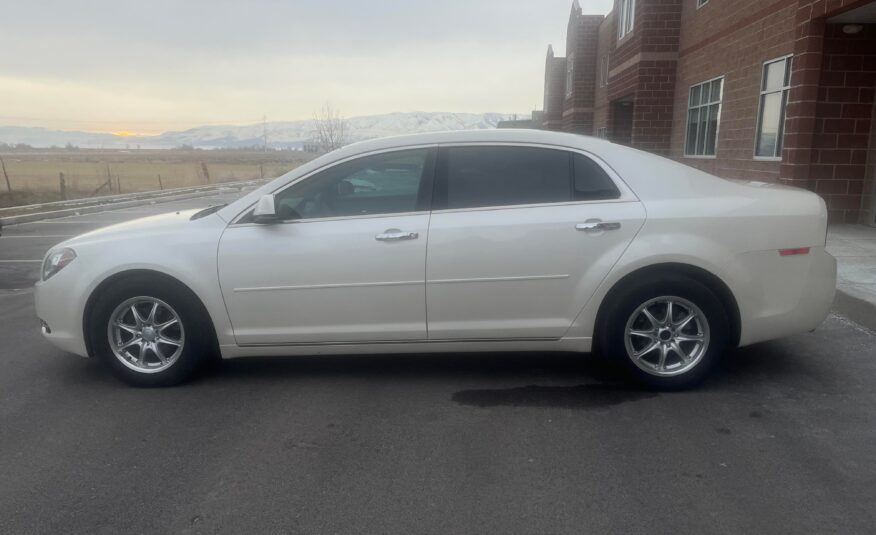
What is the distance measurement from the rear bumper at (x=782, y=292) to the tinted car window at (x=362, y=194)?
2238 millimetres

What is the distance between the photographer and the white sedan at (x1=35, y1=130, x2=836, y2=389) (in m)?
4.55

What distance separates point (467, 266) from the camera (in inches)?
181

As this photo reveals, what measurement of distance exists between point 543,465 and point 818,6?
30.9 ft

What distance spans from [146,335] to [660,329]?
3.49 m

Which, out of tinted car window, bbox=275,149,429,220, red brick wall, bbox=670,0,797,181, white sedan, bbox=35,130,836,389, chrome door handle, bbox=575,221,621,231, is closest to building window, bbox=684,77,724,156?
red brick wall, bbox=670,0,797,181

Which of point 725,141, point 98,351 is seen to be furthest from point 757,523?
point 725,141

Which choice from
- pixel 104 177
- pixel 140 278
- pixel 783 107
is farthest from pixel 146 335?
pixel 104 177

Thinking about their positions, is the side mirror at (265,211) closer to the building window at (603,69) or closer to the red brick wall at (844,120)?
the red brick wall at (844,120)

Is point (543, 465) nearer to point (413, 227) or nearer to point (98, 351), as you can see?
point (413, 227)

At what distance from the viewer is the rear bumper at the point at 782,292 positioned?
180 inches

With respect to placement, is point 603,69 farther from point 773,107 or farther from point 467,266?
point 467,266

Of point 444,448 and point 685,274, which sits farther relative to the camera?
point 685,274

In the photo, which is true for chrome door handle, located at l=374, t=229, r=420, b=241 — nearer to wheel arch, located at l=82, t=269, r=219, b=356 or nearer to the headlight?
wheel arch, located at l=82, t=269, r=219, b=356

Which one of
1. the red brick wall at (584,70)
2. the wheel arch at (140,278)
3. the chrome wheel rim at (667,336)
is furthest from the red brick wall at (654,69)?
the wheel arch at (140,278)
